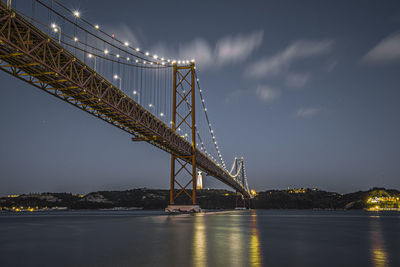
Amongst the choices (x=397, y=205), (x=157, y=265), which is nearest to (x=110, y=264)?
(x=157, y=265)

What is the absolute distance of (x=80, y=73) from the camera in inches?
851

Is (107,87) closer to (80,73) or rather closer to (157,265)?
(80,73)

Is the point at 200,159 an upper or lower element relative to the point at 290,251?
upper

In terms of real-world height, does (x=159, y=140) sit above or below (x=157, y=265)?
above

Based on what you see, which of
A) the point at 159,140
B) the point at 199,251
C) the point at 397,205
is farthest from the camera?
the point at 397,205

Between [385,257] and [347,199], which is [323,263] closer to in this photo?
[385,257]

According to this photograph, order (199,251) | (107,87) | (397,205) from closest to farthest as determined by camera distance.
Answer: (199,251), (107,87), (397,205)

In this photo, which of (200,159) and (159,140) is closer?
(159,140)

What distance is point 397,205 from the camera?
13125cm

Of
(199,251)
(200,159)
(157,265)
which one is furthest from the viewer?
(200,159)

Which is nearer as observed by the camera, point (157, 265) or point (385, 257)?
point (157, 265)

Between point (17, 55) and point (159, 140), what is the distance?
68.1ft

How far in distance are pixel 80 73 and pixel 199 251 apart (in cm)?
1695

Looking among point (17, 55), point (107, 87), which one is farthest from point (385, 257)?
point (107, 87)
